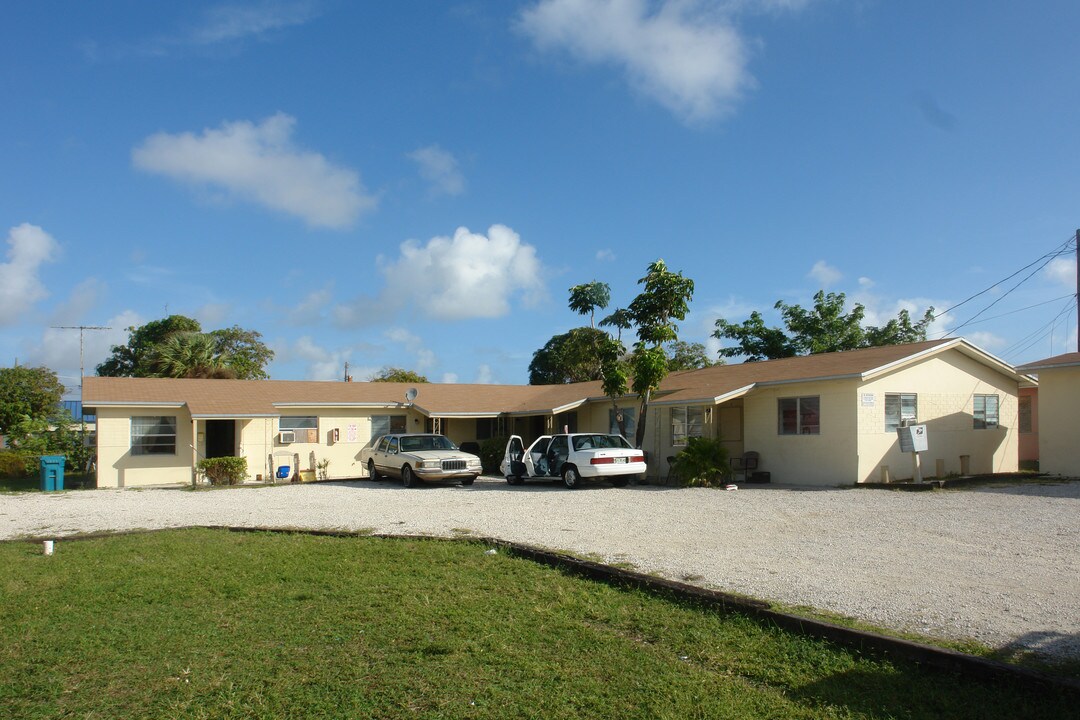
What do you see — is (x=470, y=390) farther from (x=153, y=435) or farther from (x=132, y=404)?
(x=132, y=404)

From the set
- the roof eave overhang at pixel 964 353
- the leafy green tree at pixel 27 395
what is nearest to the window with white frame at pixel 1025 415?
the roof eave overhang at pixel 964 353

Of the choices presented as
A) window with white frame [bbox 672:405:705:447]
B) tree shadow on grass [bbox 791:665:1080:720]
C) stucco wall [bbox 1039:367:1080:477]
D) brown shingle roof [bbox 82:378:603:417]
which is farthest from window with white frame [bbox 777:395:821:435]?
tree shadow on grass [bbox 791:665:1080:720]

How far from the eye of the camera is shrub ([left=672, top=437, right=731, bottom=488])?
1936 cm

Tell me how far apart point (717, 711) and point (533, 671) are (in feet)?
4.32

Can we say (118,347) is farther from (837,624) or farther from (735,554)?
(837,624)

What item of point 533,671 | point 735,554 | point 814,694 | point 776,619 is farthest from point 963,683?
point 735,554

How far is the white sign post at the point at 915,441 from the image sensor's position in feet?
56.6

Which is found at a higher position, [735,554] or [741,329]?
[741,329]

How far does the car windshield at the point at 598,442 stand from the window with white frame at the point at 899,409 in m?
6.23

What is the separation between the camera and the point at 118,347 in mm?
46031

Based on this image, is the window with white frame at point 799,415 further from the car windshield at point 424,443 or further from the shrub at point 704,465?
the car windshield at point 424,443

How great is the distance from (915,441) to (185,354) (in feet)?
90.5

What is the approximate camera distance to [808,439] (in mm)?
19297

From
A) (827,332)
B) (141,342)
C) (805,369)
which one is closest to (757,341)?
(827,332)
